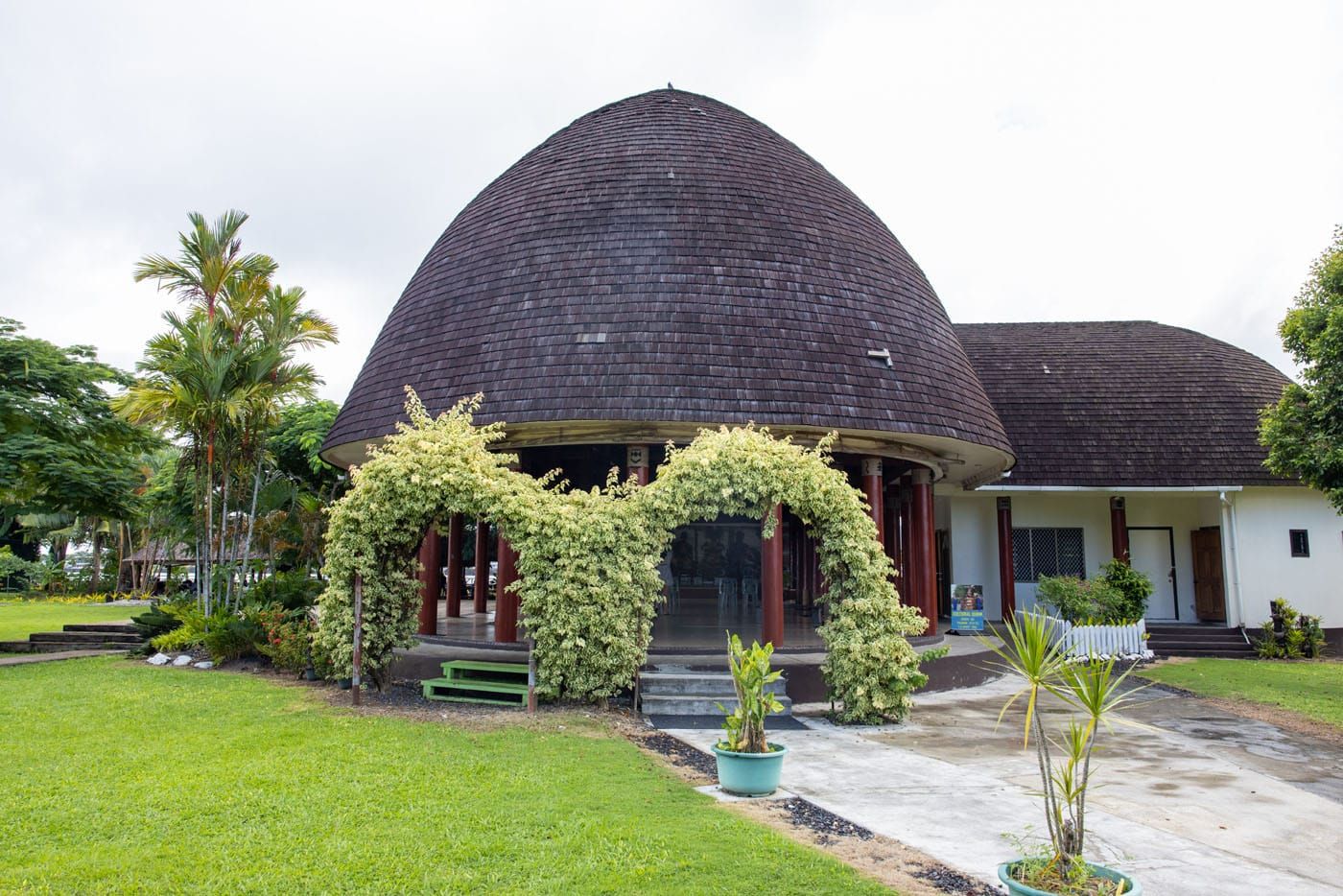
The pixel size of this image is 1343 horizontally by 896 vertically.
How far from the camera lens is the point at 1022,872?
428 centimetres

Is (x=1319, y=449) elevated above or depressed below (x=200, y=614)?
above

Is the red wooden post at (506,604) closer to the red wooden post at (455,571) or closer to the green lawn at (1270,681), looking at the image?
the red wooden post at (455,571)

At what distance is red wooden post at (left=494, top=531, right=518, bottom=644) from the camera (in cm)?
1225

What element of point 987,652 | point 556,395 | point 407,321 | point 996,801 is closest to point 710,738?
point 996,801

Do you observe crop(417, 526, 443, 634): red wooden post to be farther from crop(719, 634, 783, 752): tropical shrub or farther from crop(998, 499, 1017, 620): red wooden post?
crop(998, 499, 1017, 620): red wooden post

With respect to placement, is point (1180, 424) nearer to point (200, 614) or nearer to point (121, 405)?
point (200, 614)

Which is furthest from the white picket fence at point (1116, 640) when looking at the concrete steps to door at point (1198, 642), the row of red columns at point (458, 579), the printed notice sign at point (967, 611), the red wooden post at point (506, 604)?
the row of red columns at point (458, 579)

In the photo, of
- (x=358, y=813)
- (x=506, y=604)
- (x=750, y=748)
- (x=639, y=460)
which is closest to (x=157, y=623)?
(x=506, y=604)

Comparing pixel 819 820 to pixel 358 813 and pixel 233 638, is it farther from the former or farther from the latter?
pixel 233 638

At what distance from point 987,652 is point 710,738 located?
7756 mm

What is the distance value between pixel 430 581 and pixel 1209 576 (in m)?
16.5

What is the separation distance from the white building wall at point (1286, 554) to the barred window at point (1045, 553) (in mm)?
3138

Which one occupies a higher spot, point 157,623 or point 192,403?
point 192,403

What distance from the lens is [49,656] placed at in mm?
14500
